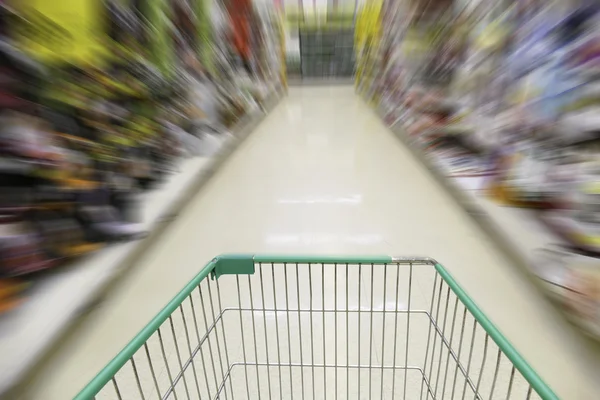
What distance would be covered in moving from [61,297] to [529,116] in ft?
7.15

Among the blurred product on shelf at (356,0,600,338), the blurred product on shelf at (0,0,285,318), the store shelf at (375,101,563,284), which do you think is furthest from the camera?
the store shelf at (375,101,563,284)

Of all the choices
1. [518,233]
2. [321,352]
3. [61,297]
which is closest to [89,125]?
[61,297]

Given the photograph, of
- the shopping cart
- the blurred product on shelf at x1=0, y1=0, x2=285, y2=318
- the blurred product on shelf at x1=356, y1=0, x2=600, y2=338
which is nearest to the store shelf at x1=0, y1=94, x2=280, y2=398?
the blurred product on shelf at x1=0, y1=0, x2=285, y2=318

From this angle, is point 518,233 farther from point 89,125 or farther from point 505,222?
point 89,125

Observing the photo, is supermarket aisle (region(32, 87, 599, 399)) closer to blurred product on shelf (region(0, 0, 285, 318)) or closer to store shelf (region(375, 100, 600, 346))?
store shelf (region(375, 100, 600, 346))

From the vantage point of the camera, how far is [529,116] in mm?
1639

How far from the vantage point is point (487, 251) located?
6.33ft

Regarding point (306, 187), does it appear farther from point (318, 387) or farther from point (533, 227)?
point (318, 387)

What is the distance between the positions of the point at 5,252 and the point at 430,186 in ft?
8.82

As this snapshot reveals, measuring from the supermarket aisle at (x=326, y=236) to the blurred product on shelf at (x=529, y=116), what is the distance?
0.19m

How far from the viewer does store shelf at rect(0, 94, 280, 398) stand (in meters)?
1.20

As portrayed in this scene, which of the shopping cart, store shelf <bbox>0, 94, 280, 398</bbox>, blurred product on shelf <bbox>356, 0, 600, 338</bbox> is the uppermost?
blurred product on shelf <bbox>356, 0, 600, 338</bbox>

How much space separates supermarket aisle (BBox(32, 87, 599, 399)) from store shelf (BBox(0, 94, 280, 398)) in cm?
6

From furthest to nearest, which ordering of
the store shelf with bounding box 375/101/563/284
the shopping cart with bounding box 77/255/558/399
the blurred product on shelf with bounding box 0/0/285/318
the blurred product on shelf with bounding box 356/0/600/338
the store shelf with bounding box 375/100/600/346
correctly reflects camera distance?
1. the store shelf with bounding box 375/101/563/284
2. the store shelf with bounding box 375/100/600/346
3. the blurred product on shelf with bounding box 356/0/600/338
4. the blurred product on shelf with bounding box 0/0/285/318
5. the shopping cart with bounding box 77/255/558/399
